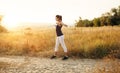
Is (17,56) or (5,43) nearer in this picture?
(17,56)

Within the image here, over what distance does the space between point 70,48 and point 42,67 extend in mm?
3178

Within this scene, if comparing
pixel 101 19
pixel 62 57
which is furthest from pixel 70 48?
pixel 101 19

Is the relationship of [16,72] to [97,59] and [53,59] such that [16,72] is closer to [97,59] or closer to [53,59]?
[53,59]

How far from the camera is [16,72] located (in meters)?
9.81

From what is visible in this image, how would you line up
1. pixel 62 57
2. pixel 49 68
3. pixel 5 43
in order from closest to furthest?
pixel 49 68
pixel 62 57
pixel 5 43

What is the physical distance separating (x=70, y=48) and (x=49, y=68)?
332 centimetres

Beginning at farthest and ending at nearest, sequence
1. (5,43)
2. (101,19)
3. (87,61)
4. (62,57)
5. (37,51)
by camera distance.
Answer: (101,19)
(5,43)
(37,51)
(62,57)
(87,61)

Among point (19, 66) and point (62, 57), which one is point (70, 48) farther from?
point (19, 66)

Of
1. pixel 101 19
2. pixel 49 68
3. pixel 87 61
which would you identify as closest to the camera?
pixel 49 68

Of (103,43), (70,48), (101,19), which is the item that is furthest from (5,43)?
(101,19)

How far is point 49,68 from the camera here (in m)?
Answer: 10.5

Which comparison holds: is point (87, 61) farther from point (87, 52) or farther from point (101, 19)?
point (101, 19)

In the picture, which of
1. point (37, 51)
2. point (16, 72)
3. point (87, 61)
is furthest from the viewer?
point (37, 51)

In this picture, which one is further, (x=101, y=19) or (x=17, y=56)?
(x=101, y=19)
